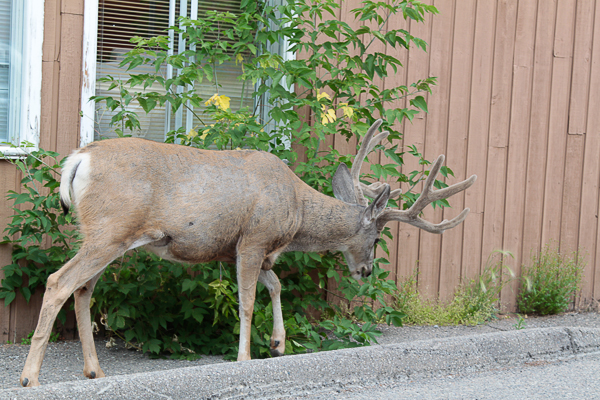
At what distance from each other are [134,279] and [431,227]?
2.44m

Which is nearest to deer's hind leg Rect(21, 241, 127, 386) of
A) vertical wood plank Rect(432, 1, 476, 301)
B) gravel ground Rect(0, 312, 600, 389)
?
gravel ground Rect(0, 312, 600, 389)

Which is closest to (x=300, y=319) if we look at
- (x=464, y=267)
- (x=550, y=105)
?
(x=464, y=267)

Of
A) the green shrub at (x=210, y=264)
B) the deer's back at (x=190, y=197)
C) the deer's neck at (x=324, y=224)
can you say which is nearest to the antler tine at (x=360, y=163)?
the deer's neck at (x=324, y=224)

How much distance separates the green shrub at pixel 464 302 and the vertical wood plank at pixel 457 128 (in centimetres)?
18

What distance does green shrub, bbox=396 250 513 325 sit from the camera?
6535 mm

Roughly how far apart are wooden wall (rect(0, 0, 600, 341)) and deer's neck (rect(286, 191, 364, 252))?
1.60 metres

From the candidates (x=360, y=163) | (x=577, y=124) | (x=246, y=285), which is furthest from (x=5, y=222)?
(x=577, y=124)

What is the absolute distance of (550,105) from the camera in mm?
7277

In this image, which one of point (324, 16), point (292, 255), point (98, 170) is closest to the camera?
point (98, 170)

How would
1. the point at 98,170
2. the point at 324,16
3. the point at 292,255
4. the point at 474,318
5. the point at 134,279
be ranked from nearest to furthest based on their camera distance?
the point at 98,170
the point at 134,279
the point at 292,255
the point at 324,16
the point at 474,318

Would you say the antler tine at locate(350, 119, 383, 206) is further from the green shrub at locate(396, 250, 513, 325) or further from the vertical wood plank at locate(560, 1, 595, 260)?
the vertical wood plank at locate(560, 1, 595, 260)

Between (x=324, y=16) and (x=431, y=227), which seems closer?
(x=431, y=227)

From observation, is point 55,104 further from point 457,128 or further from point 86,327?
point 457,128

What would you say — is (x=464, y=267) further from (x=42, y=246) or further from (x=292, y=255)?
(x=42, y=246)
